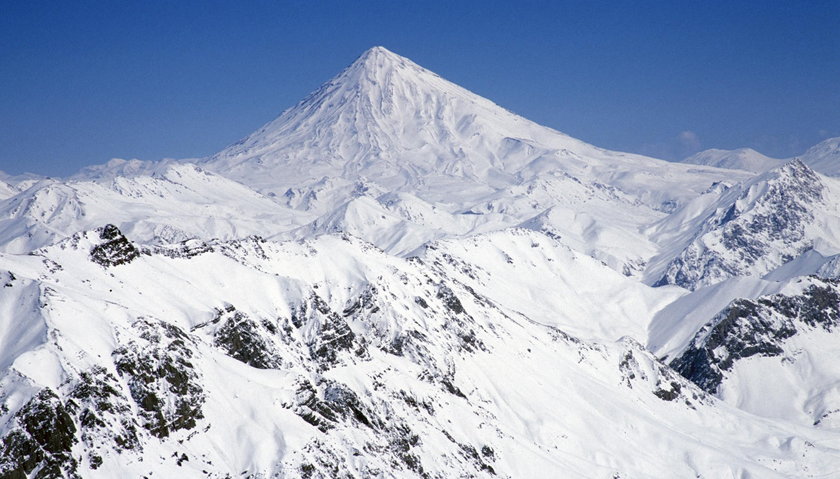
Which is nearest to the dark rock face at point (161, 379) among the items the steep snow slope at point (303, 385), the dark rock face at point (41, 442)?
the steep snow slope at point (303, 385)

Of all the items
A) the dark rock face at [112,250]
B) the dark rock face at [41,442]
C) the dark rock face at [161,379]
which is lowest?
the dark rock face at [41,442]

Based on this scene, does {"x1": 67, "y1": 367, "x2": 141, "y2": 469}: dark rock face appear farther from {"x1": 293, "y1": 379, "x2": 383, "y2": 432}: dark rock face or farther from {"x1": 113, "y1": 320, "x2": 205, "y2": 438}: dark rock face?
{"x1": 293, "y1": 379, "x2": 383, "y2": 432}: dark rock face

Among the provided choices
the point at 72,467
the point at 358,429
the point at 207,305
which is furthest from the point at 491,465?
the point at 72,467

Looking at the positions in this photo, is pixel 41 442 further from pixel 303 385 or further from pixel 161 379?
pixel 303 385

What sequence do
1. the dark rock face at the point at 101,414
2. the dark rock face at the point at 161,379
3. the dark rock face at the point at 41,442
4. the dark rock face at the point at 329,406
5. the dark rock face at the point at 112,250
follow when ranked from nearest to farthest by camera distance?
1. the dark rock face at the point at 41,442
2. the dark rock face at the point at 101,414
3. the dark rock face at the point at 161,379
4. the dark rock face at the point at 329,406
5. the dark rock face at the point at 112,250

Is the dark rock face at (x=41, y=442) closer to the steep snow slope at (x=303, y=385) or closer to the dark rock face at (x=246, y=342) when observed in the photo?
the steep snow slope at (x=303, y=385)

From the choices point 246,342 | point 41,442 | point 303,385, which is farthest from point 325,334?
point 41,442

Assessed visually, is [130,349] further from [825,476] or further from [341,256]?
[825,476]
